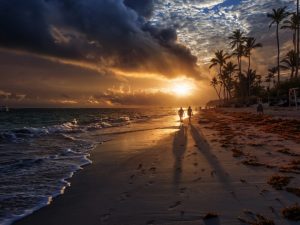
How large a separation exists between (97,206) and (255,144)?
9.44m

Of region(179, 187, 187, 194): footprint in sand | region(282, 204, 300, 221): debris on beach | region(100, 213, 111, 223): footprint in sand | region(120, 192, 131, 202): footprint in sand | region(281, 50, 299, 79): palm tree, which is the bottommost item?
region(120, 192, 131, 202): footprint in sand

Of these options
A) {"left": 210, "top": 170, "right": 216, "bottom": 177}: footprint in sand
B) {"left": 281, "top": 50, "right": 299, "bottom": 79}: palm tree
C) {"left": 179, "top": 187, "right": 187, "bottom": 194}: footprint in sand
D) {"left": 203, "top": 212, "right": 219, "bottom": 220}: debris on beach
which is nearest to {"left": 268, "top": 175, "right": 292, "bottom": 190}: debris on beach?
{"left": 210, "top": 170, "right": 216, "bottom": 177}: footprint in sand

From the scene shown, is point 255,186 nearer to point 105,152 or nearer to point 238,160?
point 238,160

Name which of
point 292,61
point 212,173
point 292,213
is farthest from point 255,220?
point 292,61

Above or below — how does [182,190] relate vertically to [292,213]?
below

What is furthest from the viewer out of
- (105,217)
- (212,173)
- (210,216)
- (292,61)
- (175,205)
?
(292,61)

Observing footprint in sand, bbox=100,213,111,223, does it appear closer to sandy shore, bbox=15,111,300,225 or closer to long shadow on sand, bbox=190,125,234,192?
sandy shore, bbox=15,111,300,225

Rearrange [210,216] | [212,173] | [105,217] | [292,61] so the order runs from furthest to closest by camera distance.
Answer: [292,61]
[212,173]
[105,217]
[210,216]

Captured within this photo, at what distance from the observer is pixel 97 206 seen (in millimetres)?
6406

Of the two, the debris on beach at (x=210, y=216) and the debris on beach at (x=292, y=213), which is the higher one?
the debris on beach at (x=292, y=213)

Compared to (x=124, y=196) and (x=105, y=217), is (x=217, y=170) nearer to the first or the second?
(x=124, y=196)

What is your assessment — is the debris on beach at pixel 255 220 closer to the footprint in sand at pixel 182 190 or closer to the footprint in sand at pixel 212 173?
the footprint in sand at pixel 182 190

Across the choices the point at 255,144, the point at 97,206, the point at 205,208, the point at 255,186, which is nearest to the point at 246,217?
the point at 205,208

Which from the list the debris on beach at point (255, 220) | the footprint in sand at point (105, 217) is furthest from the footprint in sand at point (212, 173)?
the footprint in sand at point (105, 217)
